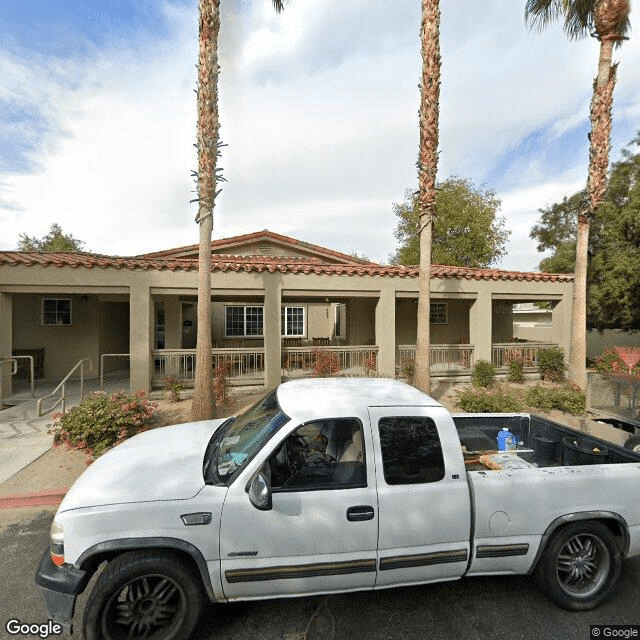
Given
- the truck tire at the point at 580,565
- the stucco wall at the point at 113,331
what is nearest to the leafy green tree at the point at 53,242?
the stucco wall at the point at 113,331

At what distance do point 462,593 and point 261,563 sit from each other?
180cm

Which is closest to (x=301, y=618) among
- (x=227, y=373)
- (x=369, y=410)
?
(x=369, y=410)

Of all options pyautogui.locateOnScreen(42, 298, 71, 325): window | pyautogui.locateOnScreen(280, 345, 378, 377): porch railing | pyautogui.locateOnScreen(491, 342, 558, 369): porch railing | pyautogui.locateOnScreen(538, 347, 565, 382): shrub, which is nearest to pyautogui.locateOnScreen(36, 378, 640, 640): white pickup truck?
pyautogui.locateOnScreen(280, 345, 378, 377): porch railing

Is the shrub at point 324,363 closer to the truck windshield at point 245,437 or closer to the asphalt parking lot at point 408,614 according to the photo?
the truck windshield at point 245,437

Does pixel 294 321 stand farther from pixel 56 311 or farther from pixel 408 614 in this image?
pixel 408 614

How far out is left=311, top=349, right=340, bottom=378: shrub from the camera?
33.4 feet

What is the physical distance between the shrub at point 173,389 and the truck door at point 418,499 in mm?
7561

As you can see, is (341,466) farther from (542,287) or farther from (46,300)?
(46,300)

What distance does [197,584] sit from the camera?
2402 mm

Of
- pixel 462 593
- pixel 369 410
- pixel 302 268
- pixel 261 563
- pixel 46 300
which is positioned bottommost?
pixel 462 593

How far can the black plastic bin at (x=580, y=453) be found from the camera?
337 centimetres

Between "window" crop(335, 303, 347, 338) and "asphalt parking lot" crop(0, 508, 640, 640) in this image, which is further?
"window" crop(335, 303, 347, 338)

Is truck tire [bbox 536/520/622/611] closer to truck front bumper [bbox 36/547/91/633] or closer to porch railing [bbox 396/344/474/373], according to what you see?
truck front bumper [bbox 36/547/91/633]

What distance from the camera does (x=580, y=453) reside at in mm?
3508
